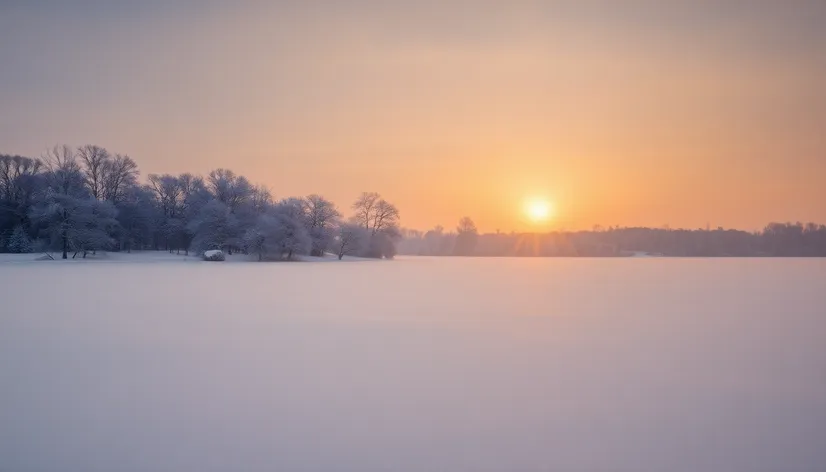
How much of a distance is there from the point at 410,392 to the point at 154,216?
66.6m

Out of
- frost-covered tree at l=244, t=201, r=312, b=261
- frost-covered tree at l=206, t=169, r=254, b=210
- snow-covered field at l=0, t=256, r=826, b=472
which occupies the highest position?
frost-covered tree at l=206, t=169, r=254, b=210

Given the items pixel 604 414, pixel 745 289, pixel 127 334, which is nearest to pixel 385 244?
pixel 745 289

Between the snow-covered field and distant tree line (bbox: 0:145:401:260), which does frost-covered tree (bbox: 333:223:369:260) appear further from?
the snow-covered field

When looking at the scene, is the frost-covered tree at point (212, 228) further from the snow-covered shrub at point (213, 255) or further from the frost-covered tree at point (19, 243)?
the frost-covered tree at point (19, 243)

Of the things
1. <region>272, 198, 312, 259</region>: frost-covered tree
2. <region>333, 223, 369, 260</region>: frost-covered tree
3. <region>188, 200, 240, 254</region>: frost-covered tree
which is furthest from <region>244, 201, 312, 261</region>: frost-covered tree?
<region>333, 223, 369, 260</region>: frost-covered tree

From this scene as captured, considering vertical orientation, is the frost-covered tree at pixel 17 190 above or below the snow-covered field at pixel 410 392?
above

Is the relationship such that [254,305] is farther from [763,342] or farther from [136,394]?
[763,342]

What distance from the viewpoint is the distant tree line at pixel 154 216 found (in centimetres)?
4819

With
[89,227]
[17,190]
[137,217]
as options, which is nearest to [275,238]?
[89,227]

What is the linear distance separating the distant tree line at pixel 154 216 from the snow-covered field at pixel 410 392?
41.8m

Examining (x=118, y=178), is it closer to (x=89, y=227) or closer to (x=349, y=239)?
(x=89, y=227)

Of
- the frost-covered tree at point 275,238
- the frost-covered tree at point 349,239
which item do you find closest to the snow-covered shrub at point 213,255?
the frost-covered tree at point 275,238

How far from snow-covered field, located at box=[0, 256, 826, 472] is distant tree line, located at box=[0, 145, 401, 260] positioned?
4177cm

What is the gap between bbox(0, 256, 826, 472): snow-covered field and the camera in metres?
4.53
